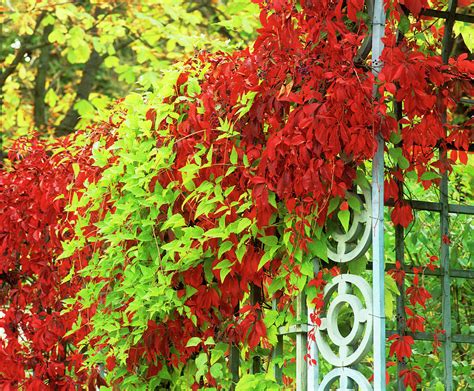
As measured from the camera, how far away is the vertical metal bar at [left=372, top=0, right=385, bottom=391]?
128 inches

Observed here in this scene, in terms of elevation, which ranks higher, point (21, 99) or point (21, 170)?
point (21, 99)

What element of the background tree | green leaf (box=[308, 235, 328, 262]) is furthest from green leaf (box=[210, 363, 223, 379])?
the background tree

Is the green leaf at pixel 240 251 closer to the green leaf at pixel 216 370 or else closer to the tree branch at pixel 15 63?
the green leaf at pixel 216 370

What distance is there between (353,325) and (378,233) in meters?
0.34

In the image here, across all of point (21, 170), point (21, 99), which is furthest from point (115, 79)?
point (21, 170)

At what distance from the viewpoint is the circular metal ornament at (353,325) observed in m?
3.34

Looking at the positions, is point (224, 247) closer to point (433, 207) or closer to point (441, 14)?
point (433, 207)

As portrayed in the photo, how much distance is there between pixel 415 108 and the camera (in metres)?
3.34

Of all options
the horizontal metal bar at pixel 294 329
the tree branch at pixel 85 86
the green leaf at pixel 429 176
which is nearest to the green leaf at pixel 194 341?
the horizontal metal bar at pixel 294 329

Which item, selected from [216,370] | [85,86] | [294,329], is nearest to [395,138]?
[294,329]

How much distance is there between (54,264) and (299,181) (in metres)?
2.82

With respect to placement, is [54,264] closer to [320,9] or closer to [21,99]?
[320,9]

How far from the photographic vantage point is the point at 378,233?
3.33 m

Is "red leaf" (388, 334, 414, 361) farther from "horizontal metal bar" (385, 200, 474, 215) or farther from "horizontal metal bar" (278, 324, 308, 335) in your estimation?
"horizontal metal bar" (385, 200, 474, 215)
